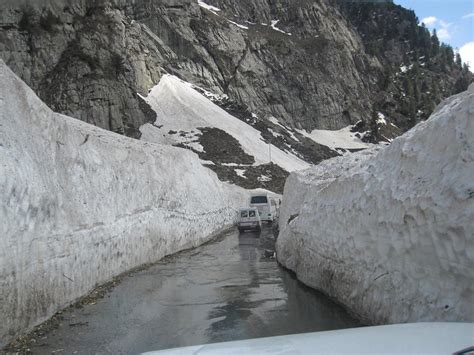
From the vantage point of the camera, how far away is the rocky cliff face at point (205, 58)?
6369 centimetres

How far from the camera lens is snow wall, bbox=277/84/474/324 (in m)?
5.54

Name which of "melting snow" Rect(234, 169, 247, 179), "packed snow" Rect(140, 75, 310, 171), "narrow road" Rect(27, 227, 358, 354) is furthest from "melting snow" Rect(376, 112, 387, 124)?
"narrow road" Rect(27, 227, 358, 354)

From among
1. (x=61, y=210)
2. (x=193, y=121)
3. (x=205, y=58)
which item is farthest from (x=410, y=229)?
(x=205, y=58)

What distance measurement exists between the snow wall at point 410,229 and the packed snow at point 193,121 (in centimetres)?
6020

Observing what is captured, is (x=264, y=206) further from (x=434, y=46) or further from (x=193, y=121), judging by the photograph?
(x=434, y=46)

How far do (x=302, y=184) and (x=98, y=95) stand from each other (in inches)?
2027

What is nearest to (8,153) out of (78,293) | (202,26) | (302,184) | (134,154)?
(78,293)

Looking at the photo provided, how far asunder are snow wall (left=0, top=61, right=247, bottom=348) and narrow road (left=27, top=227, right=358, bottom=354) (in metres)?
0.62

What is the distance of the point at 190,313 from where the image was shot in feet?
30.0

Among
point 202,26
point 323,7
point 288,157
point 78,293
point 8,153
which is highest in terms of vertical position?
point 323,7

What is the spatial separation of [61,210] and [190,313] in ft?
10.3

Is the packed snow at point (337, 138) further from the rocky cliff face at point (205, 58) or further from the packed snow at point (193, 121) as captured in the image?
the packed snow at point (193, 121)

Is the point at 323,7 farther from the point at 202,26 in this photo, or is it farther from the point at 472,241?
the point at 472,241

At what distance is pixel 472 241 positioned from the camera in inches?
206
